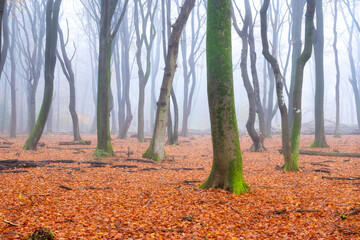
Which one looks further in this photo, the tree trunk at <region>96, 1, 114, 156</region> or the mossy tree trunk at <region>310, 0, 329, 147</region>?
the mossy tree trunk at <region>310, 0, 329, 147</region>

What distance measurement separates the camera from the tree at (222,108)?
491cm

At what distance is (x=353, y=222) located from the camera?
3496 mm

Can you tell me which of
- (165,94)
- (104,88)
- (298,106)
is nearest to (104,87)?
(104,88)

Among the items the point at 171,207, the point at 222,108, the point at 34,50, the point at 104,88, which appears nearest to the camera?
the point at 171,207

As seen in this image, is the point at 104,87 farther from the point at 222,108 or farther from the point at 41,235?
the point at 41,235

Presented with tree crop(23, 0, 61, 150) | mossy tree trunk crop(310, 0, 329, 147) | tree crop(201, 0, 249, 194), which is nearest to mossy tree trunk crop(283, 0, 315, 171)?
tree crop(201, 0, 249, 194)

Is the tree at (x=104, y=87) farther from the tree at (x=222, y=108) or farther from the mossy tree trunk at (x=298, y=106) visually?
the mossy tree trunk at (x=298, y=106)

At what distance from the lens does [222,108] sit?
4.91 metres

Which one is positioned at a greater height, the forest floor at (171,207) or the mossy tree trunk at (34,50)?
the mossy tree trunk at (34,50)

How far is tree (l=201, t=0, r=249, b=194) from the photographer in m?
4.91

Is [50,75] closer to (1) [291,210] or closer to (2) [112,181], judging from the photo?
(2) [112,181]

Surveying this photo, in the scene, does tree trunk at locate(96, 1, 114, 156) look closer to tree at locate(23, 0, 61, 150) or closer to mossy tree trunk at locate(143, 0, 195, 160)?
mossy tree trunk at locate(143, 0, 195, 160)

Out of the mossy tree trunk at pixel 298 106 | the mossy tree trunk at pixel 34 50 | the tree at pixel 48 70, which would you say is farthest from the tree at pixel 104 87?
the mossy tree trunk at pixel 34 50

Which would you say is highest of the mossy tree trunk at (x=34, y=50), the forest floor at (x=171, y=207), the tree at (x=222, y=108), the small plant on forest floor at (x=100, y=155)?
the mossy tree trunk at (x=34, y=50)
